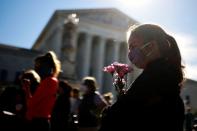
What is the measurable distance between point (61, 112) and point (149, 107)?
17.5 ft

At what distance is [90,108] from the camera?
7.39m

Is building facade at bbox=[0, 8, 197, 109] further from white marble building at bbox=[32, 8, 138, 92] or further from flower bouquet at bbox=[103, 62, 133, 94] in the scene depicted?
flower bouquet at bbox=[103, 62, 133, 94]

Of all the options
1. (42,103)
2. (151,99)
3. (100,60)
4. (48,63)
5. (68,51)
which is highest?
(151,99)

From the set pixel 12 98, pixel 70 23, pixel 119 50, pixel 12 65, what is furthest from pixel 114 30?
pixel 12 98

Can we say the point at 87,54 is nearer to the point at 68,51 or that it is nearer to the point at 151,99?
the point at 68,51

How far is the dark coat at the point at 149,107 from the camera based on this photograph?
229cm

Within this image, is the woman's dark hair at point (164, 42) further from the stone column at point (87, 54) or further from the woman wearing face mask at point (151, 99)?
the stone column at point (87, 54)

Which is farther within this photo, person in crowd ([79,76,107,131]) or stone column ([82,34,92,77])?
stone column ([82,34,92,77])

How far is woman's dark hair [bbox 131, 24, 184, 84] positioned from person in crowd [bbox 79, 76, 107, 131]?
465cm

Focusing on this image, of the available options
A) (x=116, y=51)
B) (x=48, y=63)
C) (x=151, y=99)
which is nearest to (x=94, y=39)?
(x=116, y=51)

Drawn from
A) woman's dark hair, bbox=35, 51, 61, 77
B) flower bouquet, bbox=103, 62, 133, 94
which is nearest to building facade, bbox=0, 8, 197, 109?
woman's dark hair, bbox=35, 51, 61, 77

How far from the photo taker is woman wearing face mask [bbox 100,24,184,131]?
229 cm

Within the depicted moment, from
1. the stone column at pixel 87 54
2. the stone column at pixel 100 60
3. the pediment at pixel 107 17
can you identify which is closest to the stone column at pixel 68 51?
the stone column at pixel 87 54

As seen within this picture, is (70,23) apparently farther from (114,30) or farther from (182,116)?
(114,30)
